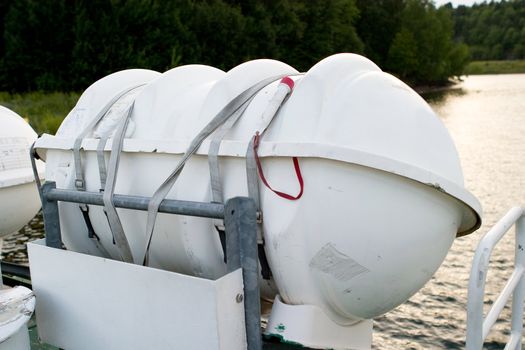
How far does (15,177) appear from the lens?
3.35 m

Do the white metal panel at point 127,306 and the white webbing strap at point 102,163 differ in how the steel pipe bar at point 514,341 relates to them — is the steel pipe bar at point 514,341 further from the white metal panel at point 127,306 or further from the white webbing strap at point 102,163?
the white webbing strap at point 102,163

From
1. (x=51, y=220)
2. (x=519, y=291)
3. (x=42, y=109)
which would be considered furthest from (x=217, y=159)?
(x=42, y=109)

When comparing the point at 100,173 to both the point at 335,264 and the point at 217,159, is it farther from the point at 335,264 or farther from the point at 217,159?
the point at 335,264

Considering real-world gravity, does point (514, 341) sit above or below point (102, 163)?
below

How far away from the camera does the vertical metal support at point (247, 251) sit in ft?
6.52

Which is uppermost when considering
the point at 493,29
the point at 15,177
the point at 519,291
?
the point at 493,29

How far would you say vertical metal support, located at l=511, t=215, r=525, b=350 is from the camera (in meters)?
2.53

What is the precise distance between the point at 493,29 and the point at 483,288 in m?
119

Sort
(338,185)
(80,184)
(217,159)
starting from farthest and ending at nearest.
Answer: (80,184) → (217,159) → (338,185)

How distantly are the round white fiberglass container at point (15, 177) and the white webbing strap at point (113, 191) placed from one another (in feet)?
3.94

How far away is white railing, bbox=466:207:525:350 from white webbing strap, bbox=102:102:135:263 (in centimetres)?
141

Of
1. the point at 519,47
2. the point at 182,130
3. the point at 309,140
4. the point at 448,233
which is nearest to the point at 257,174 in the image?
the point at 309,140

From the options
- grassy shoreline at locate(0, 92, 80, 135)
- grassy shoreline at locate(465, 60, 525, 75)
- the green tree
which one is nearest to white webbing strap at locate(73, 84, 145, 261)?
grassy shoreline at locate(0, 92, 80, 135)

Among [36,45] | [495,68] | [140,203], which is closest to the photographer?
[140,203]
